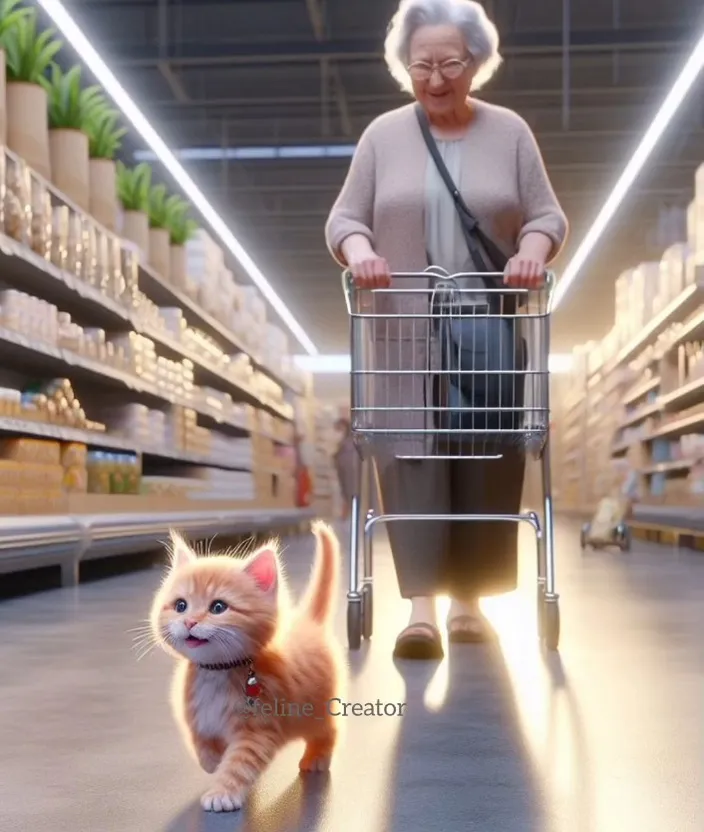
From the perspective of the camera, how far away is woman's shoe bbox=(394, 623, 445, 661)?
2699 millimetres

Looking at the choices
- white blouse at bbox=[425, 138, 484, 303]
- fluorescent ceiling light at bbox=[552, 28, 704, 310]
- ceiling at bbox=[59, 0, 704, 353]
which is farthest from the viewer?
ceiling at bbox=[59, 0, 704, 353]

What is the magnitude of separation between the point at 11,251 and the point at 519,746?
342 centimetres

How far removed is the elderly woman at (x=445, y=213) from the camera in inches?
112

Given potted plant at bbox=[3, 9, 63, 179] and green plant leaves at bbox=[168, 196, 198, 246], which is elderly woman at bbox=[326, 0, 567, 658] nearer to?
potted plant at bbox=[3, 9, 63, 179]

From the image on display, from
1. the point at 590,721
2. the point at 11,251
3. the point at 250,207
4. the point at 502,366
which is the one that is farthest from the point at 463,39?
the point at 250,207

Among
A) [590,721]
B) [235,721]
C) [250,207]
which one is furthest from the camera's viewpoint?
[250,207]

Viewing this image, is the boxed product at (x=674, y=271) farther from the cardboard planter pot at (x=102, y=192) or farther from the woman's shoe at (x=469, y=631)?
the woman's shoe at (x=469, y=631)

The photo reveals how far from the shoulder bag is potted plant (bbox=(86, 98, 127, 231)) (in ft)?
13.2

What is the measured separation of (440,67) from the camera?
281 centimetres

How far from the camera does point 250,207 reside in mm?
16125

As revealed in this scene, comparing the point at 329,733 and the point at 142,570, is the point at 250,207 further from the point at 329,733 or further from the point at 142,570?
the point at 329,733

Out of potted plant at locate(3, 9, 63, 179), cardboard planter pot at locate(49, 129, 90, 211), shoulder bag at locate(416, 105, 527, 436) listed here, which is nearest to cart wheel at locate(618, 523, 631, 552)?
cardboard planter pot at locate(49, 129, 90, 211)

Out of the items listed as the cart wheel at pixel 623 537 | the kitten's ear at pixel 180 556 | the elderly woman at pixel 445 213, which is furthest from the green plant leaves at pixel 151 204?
the kitten's ear at pixel 180 556

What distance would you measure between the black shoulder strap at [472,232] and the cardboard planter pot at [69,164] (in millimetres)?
3498
